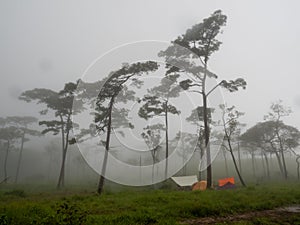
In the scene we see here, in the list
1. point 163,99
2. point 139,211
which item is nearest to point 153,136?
point 163,99

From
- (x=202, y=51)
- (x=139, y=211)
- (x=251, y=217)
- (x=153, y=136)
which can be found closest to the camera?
(x=251, y=217)

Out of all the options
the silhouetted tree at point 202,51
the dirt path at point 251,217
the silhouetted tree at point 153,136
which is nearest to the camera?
the dirt path at point 251,217

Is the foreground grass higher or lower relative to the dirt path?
higher

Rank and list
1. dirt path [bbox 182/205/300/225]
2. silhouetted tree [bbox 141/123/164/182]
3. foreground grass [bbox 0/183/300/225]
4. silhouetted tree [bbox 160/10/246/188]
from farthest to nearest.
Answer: silhouetted tree [bbox 141/123/164/182] → silhouetted tree [bbox 160/10/246/188] → dirt path [bbox 182/205/300/225] → foreground grass [bbox 0/183/300/225]

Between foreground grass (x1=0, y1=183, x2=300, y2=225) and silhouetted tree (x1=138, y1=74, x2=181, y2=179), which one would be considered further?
silhouetted tree (x1=138, y1=74, x2=181, y2=179)

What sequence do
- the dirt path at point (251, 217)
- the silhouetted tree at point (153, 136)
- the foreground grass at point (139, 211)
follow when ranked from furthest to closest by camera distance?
1. the silhouetted tree at point (153, 136)
2. the dirt path at point (251, 217)
3. the foreground grass at point (139, 211)

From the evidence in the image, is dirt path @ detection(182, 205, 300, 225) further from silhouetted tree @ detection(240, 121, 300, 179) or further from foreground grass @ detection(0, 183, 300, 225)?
silhouetted tree @ detection(240, 121, 300, 179)

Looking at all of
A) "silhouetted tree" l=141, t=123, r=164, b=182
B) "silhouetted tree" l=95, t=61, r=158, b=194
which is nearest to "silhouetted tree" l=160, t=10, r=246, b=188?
"silhouetted tree" l=95, t=61, r=158, b=194

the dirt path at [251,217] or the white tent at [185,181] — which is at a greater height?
the white tent at [185,181]

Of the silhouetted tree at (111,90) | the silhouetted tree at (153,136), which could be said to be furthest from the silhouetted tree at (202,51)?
the silhouetted tree at (153,136)

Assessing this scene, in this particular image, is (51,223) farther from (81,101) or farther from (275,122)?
(275,122)

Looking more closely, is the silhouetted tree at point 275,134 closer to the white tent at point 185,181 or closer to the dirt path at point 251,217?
the white tent at point 185,181

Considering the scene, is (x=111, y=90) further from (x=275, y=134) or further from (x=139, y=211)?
(x=275, y=134)

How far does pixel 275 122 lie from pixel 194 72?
81.8 feet
